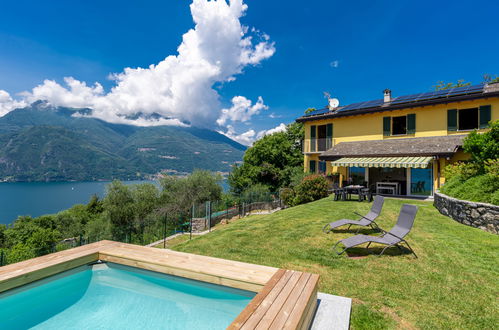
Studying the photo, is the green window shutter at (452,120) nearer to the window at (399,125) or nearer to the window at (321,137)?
the window at (399,125)

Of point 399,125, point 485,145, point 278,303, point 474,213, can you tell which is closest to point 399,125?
point 399,125

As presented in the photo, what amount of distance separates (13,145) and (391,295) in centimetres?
25615

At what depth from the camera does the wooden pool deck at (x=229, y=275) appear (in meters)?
3.03

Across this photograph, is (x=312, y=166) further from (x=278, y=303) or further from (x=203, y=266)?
(x=278, y=303)

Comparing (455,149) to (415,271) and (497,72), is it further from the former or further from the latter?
(497,72)

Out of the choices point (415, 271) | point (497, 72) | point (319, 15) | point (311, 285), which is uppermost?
point (319, 15)

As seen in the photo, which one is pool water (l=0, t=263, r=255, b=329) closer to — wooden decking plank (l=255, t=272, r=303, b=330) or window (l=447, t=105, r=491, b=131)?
wooden decking plank (l=255, t=272, r=303, b=330)

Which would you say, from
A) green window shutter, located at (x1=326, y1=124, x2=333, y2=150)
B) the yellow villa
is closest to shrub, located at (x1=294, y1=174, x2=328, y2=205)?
the yellow villa

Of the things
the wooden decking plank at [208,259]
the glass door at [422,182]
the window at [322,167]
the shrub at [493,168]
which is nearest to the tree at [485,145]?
the shrub at [493,168]

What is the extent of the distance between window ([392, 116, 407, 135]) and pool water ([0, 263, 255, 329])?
74.4 ft

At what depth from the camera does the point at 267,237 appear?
347 inches

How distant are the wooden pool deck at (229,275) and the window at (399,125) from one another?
21239 mm

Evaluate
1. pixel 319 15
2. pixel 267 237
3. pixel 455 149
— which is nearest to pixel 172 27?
pixel 319 15

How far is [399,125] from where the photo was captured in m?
22.4
